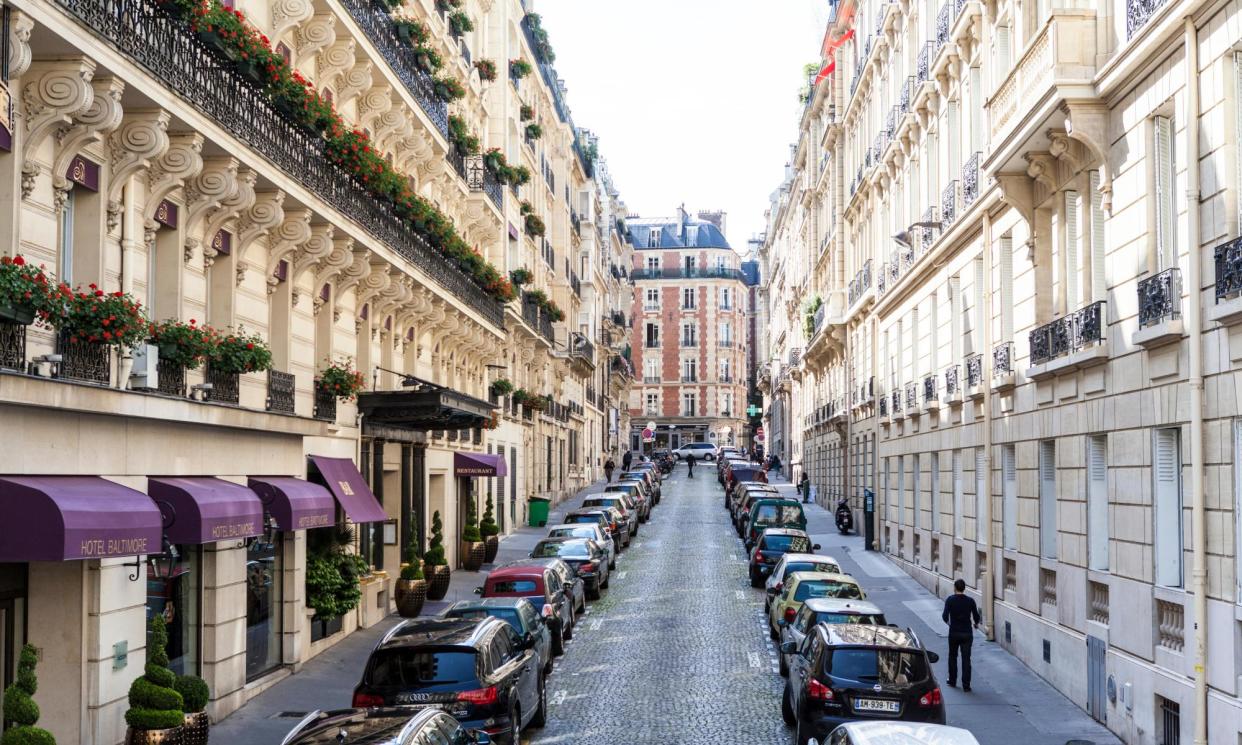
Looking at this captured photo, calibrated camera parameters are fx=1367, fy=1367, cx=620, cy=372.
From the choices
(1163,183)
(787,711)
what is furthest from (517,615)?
(1163,183)

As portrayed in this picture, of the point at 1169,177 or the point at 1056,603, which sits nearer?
the point at 1169,177

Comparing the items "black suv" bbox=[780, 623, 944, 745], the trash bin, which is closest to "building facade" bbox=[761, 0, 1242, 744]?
"black suv" bbox=[780, 623, 944, 745]

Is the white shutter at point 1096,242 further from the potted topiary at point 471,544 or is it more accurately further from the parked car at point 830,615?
the potted topiary at point 471,544

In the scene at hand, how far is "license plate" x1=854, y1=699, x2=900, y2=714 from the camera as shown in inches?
592

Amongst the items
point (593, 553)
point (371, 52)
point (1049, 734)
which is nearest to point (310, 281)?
point (371, 52)

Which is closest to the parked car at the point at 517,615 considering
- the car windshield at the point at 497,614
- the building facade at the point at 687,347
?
the car windshield at the point at 497,614

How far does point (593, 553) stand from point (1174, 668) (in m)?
16.4

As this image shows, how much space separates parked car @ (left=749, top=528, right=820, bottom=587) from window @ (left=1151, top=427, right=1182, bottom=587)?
15.4 m

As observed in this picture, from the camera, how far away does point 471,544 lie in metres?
35.3

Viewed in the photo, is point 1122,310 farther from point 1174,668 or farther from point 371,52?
point 371,52

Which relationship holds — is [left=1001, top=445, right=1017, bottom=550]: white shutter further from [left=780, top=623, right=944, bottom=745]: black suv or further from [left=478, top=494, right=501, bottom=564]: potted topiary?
[left=478, top=494, right=501, bottom=564]: potted topiary

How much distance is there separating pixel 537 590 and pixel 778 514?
16.1 m

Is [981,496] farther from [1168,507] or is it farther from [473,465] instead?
[473,465]

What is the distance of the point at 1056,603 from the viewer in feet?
65.7
